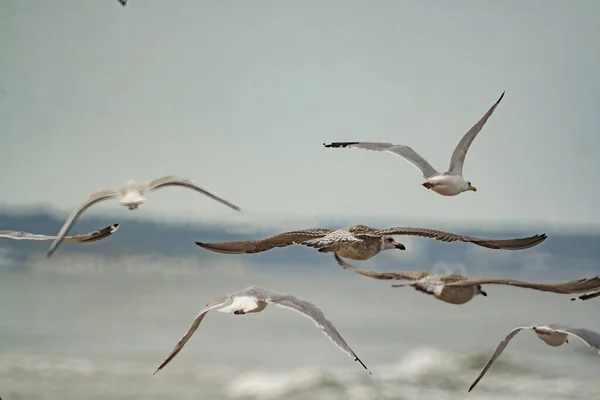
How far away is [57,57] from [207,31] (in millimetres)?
491

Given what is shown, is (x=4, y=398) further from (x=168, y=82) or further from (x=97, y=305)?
(x=168, y=82)

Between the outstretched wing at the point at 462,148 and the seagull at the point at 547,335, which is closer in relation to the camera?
the seagull at the point at 547,335

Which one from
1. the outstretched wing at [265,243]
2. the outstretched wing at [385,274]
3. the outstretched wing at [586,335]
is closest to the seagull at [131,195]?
the outstretched wing at [265,243]

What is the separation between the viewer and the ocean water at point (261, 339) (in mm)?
1662

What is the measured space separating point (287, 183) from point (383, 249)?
34cm

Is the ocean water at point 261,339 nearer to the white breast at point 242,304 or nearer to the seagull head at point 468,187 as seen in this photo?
the white breast at point 242,304

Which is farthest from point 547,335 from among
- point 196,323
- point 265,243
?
point 196,323

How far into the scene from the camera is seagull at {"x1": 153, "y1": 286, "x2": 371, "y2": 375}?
1.62m

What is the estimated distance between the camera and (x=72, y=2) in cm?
196

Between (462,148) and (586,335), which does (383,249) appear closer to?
(462,148)

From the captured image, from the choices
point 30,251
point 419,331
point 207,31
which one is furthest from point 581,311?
point 30,251

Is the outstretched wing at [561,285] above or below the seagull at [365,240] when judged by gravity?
below

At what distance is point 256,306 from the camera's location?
1717 mm

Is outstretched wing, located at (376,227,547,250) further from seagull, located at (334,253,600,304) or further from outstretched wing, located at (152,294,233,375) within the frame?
outstretched wing, located at (152,294,233,375)
